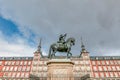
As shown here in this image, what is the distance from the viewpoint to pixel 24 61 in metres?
75.8

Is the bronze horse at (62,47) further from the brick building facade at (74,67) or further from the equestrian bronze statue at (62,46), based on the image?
the brick building facade at (74,67)

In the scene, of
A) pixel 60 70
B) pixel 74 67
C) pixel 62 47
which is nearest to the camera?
pixel 60 70

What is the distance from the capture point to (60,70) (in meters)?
18.0

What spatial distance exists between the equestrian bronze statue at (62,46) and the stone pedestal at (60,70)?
1318 mm

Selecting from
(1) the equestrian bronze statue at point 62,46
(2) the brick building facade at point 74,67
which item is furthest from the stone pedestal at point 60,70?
(2) the brick building facade at point 74,67

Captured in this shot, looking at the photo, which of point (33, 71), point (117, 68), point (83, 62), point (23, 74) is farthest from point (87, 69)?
point (23, 74)

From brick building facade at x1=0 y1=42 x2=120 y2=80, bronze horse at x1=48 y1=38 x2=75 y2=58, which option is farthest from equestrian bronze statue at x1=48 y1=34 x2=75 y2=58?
brick building facade at x1=0 y1=42 x2=120 y2=80

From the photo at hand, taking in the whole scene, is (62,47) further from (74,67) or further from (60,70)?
(74,67)

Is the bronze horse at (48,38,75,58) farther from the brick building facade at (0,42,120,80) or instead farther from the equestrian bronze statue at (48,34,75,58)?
the brick building facade at (0,42,120,80)

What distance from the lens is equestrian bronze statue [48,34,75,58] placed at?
19.6m

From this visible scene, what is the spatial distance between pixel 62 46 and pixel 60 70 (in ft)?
11.7

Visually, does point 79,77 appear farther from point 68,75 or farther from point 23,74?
point 68,75

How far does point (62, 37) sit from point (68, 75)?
575 cm

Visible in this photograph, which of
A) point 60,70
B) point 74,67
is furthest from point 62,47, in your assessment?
point 74,67
